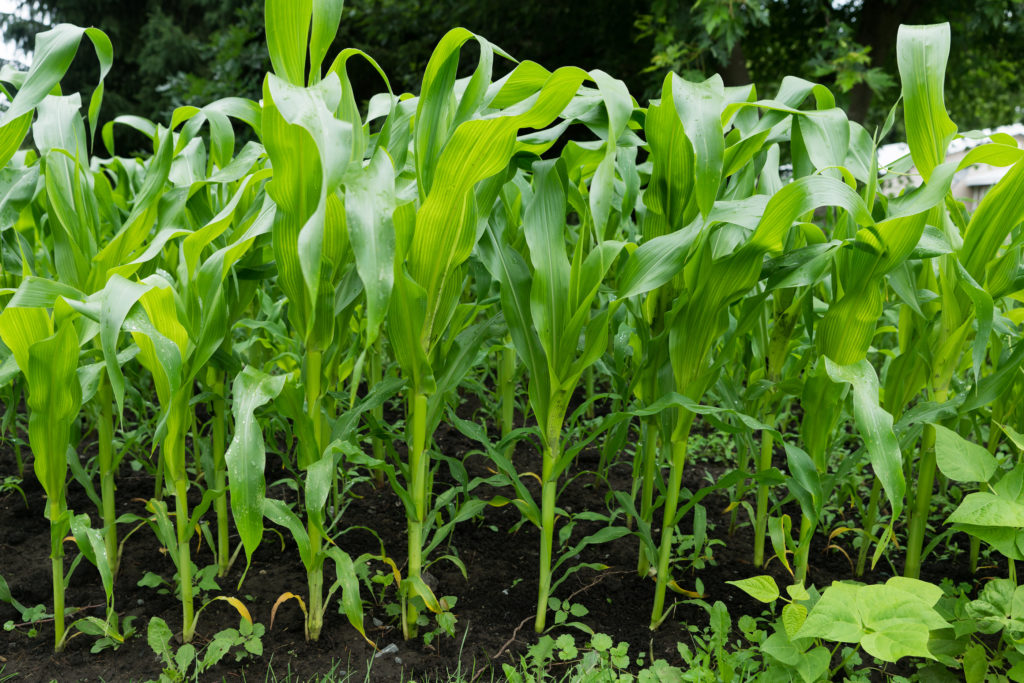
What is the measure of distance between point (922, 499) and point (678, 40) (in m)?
4.37

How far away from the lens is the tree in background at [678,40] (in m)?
4.94

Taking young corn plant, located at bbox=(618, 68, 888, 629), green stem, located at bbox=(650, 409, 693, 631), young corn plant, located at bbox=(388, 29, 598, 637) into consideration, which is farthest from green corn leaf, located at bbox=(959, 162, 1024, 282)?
young corn plant, located at bbox=(388, 29, 598, 637)

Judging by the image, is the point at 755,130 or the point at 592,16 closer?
the point at 755,130

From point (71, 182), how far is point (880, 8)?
20.5 ft

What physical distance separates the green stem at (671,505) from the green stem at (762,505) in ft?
0.72

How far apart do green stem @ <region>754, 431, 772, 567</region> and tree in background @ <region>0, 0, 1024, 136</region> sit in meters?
3.57

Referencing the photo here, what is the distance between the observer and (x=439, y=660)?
1.45 metres

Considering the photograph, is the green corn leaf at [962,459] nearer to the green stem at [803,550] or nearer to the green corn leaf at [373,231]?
the green stem at [803,550]

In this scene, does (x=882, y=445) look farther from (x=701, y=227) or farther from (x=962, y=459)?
(x=701, y=227)

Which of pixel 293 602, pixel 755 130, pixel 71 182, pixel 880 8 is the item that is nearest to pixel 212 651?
pixel 293 602

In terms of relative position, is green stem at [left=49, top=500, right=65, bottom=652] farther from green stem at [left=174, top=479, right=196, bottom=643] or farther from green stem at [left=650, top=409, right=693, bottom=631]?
green stem at [left=650, top=409, right=693, bottom=631]

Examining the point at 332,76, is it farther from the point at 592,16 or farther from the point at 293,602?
the point at 592,16

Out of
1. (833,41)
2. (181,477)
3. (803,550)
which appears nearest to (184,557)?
(181,477)

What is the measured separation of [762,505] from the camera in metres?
1.71
